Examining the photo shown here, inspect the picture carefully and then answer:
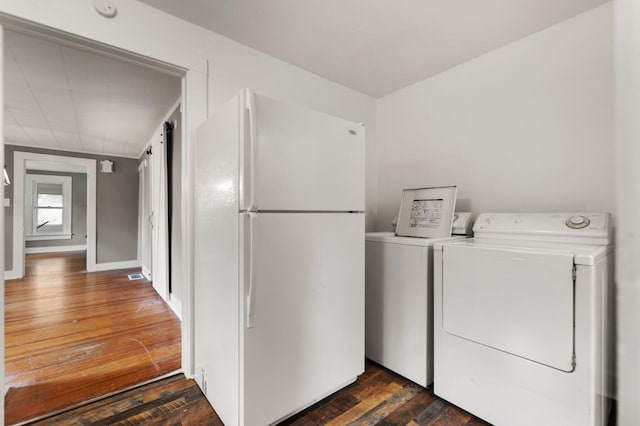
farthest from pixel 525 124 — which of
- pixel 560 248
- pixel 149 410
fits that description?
pixel 149 410

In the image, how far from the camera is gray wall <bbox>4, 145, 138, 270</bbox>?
5352 mm

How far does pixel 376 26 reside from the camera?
1.90 m

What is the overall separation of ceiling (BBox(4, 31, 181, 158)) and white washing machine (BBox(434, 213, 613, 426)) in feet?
8.34

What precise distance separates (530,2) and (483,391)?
2208 millimetres

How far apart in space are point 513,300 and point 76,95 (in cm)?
410

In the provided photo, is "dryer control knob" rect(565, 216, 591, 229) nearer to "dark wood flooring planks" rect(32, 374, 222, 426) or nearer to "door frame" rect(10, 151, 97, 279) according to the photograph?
"dark wood flooring planks" rect(32, 374, 222, 426)

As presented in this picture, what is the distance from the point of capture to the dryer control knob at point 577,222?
1537 millimetres

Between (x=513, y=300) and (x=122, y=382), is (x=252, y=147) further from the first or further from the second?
(x=122, y=382)

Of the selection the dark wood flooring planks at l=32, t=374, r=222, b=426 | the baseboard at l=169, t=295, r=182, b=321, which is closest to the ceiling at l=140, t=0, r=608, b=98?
the dark wood flooring planks at l=32, t=374, r=222, b=426

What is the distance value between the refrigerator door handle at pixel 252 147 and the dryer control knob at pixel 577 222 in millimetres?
1702

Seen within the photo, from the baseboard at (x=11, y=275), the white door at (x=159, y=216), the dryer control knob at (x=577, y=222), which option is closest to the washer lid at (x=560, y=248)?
the dryer control knob at (x=577, y=222)

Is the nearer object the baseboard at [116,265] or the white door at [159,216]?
the white door at [159,216]

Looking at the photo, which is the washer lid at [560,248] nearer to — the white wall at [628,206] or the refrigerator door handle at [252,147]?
the refrigerator door handle at [252,147]

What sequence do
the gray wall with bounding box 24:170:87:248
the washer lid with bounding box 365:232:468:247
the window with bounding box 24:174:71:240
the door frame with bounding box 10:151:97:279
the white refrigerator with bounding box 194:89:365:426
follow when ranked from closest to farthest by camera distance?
the white refrigerator with bounding box 194:89:365:426, the washer lid with bounding box 365:232:468:247, the door frame with bounding box 10:151:97:279, the window with bounding box 24:174:71:240, the gray wall with bounding box 24:170:87:248
